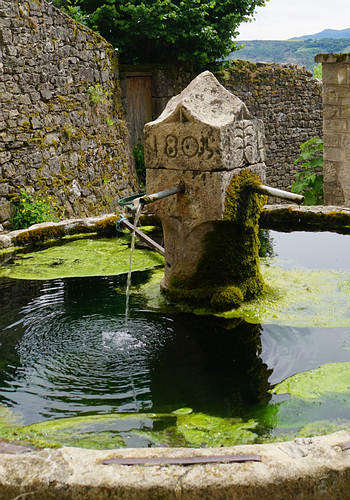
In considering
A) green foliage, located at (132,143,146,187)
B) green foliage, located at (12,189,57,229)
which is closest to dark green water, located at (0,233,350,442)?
green foliage, located at (12,189,57,229)

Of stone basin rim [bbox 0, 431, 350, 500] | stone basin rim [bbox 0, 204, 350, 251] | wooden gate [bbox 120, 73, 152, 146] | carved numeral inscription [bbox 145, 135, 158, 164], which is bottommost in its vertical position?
stone basin rim [bbox 0, 431, 350, 500]

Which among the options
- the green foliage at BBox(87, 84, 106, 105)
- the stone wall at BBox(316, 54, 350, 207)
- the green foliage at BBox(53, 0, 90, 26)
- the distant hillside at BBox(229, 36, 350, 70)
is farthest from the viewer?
the distant hillside at BBox(229, 36, 350, 70)

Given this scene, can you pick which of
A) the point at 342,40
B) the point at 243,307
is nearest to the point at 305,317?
the point at 243,307

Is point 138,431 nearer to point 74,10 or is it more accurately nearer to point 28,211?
point 28,211

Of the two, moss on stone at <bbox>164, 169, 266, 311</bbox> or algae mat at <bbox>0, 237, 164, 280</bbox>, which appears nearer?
moss on stone at <bbox>164, 169, 266, 311</bbox>

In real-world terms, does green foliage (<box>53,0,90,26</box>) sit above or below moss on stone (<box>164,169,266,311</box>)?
above

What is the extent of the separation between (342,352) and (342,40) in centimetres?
9254

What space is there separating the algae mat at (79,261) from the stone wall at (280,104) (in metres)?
9.21

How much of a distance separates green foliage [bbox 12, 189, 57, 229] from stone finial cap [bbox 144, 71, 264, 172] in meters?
3.89

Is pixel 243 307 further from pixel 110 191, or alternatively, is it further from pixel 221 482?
pixel 110 191

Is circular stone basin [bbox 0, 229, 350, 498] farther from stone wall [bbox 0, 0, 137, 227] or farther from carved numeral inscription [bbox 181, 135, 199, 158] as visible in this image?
stone wall [bbox 0, 0, 137, 227]

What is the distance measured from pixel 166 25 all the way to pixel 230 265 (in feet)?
27.6

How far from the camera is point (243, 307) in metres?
4.56

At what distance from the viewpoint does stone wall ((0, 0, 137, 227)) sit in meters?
8.35
